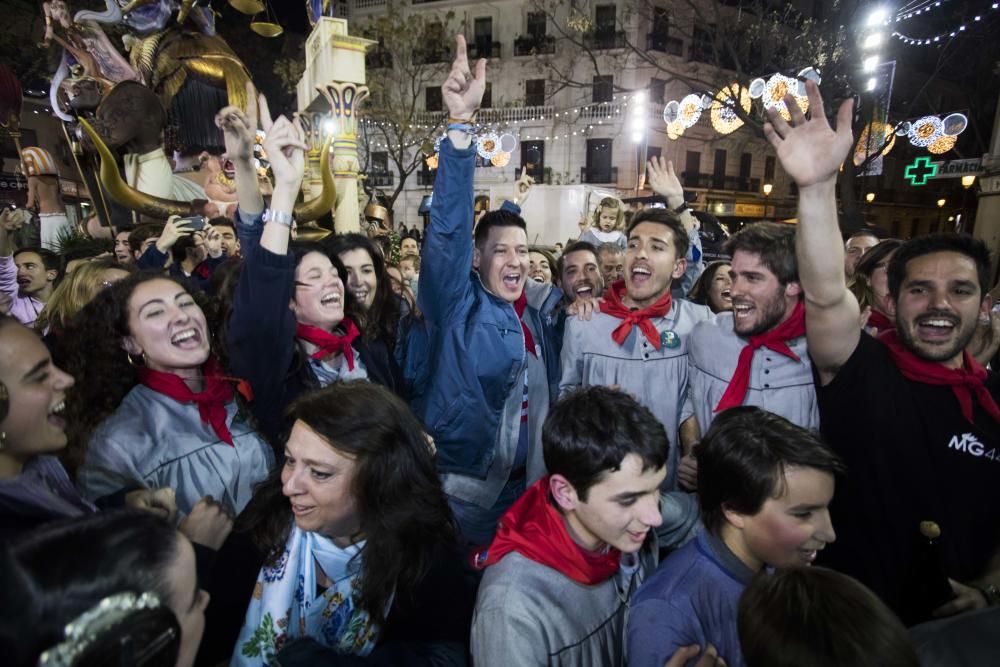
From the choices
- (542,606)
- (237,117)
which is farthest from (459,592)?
(237,117)

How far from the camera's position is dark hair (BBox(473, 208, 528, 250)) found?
3.08 meters

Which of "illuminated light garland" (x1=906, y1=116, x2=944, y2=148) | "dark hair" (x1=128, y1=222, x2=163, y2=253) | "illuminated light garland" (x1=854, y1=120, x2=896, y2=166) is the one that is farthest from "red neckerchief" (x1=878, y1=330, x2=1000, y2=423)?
"illuminated light garland" (x1=906, y1=116, x2=944, y2=148)

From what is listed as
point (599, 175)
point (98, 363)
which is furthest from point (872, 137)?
point (599, 175)

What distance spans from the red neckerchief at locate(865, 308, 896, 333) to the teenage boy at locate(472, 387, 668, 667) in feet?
8.31

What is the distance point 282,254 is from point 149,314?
0.60 metres

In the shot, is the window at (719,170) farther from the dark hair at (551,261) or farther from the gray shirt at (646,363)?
the gray shirt at (646,363)

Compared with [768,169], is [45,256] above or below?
below

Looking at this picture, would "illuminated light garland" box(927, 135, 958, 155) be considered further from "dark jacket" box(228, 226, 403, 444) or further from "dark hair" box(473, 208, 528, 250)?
"dark jacket" box(228, 226, 403, 444)

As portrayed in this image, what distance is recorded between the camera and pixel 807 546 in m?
1.71

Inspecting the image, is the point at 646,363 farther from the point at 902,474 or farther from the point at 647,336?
the point at 902,474

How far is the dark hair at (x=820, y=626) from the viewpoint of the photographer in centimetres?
106

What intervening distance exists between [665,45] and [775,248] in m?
35.1

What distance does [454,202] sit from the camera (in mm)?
2576

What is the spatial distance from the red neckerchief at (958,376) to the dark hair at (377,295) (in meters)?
2.71
